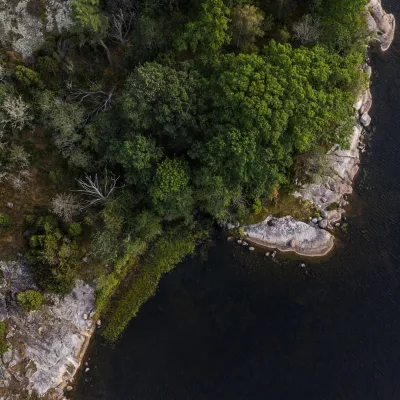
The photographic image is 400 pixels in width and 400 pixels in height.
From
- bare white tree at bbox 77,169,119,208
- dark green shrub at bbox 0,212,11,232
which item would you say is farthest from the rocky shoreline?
dark green shrub at bbox 0,212,11,232

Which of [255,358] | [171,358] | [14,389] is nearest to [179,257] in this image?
[171,358]

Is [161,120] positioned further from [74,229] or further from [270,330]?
[270,330]

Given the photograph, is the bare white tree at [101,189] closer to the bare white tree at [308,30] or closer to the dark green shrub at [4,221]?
the dark green shrub at [4,221]

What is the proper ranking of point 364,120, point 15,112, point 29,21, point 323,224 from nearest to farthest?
point 15,112 → point 29,21 → point 323,224 → point 364,120

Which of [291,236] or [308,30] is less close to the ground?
[308,30]

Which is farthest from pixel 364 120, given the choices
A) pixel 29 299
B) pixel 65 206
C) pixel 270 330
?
pixel 29 299

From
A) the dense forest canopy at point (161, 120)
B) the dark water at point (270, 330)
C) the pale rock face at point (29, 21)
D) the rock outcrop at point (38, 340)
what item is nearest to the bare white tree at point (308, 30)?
the dense forest canopy at point (161, 120)

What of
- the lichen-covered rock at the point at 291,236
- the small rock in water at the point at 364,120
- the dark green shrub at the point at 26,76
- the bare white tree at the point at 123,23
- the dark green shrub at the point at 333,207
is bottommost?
the lichen-covered rock at the point at 291,236
